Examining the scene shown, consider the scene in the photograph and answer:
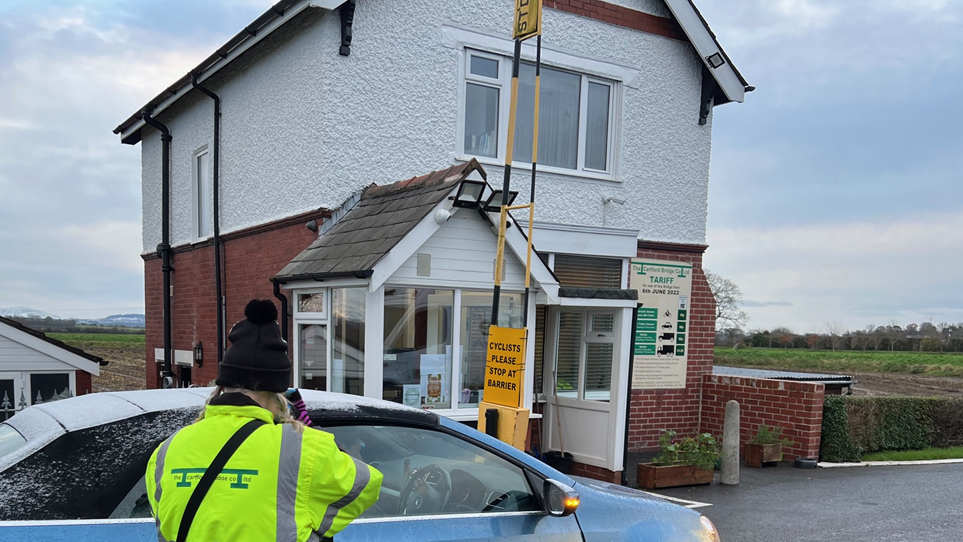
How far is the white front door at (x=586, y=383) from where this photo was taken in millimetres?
8320

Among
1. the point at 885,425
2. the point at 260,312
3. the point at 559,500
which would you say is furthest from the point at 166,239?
the point at 885,425

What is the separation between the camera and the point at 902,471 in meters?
10.0

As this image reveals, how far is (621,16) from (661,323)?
396cm

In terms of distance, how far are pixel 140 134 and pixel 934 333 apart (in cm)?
5226


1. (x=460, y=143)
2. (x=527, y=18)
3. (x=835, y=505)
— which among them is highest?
(x=527, y=18)

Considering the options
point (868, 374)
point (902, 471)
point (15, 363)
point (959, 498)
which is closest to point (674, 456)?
point (959, 498)

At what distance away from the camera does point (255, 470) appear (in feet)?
6.74

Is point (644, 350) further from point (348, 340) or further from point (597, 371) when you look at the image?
point (348, 340)

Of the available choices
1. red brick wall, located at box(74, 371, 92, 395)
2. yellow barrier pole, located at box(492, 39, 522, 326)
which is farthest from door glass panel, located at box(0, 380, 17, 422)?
yellow barrier pole, located at box(492, 39, 522, 326)

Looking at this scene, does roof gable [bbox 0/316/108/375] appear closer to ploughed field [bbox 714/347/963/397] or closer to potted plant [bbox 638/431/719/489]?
potted plant [bbox 638/431/719/489]

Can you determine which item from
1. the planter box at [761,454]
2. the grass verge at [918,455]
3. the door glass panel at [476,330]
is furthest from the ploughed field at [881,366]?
the door glass panel at [476,330]

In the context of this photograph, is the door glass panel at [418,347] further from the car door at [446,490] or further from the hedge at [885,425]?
the hedge at [885,425]

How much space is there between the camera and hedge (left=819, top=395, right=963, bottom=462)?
10.2m

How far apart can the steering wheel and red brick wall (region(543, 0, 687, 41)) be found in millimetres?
7145
